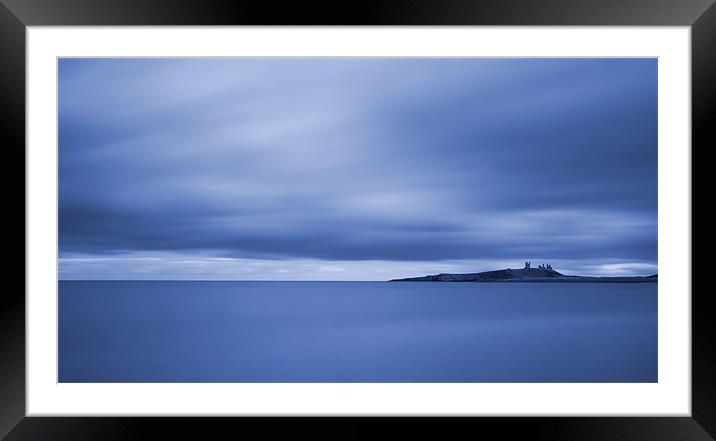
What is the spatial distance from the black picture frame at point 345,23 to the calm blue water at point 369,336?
9824 mm

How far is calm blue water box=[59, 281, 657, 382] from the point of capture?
50.1ft

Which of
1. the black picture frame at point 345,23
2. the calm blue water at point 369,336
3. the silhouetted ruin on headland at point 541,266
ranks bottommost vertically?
the calm blue water at point 369,336

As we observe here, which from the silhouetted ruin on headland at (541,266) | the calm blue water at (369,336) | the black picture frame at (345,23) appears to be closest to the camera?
the black picture frame at (345,23)

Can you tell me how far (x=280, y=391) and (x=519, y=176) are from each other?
27.4 m

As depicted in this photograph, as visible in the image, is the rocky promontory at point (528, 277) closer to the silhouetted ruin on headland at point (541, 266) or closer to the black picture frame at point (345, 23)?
the silhouetted ruin on headland at point (541, 266)

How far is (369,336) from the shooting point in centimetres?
2062

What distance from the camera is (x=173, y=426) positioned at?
1.56 m

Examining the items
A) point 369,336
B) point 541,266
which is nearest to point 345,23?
point 369,336

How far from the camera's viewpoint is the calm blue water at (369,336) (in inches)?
601

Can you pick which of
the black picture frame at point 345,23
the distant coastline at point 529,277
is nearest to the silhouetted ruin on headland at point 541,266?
the distant coastline at point 529,277

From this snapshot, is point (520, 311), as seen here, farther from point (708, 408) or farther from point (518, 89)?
point (708, 408)

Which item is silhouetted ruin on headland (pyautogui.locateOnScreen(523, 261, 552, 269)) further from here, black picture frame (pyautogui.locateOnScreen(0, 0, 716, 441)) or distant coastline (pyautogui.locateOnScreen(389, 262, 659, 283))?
black picture frame (pyautogui.locateOnScreen(0, 0, 716, 441))

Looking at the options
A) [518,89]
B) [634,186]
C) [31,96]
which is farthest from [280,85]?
[31,96]

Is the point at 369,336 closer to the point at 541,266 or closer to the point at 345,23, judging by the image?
the point at 541,266
